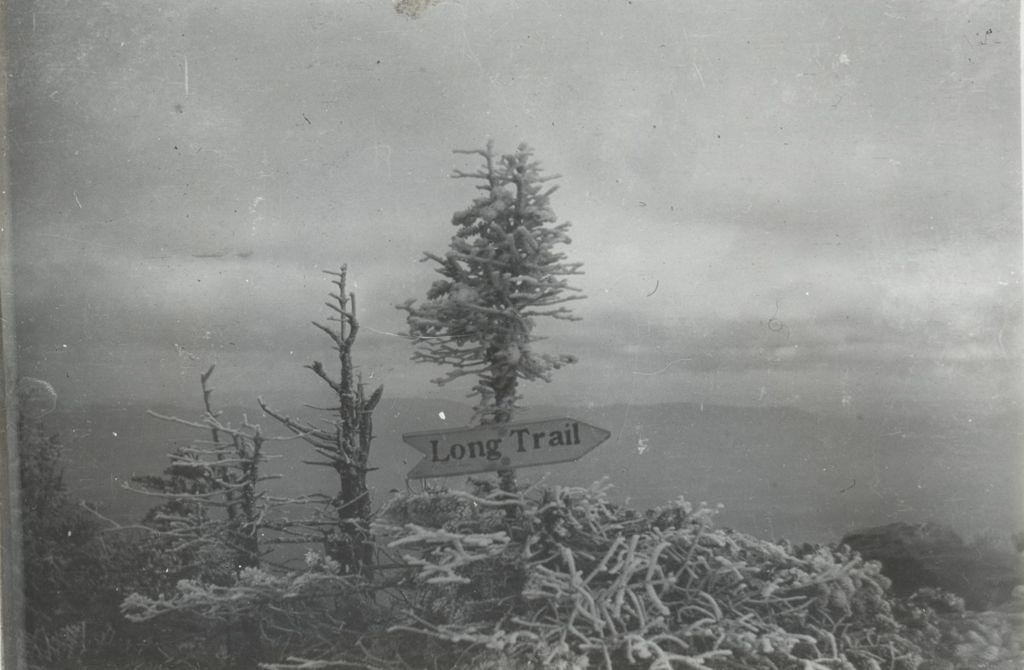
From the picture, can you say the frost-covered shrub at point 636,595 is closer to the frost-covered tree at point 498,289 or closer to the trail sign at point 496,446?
the trail sign at point 496,446

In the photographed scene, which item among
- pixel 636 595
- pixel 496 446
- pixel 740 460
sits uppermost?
pixel 496 446

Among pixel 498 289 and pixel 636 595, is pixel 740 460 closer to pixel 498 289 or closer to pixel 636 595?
pixel 636 595

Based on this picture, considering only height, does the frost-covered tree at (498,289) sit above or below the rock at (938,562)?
above

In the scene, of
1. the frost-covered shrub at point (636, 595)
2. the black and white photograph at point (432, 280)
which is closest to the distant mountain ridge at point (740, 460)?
the black and white photograph at point (432, 280)

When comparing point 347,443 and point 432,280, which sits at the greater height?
point 432,280

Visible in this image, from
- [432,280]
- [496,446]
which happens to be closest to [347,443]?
[496,446]

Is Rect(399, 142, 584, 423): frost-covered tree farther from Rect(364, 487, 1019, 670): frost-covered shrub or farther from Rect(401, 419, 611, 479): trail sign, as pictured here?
Rect(364, 487, 1019, 670): frost-covered shrub
